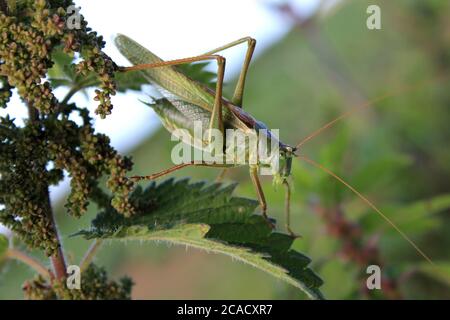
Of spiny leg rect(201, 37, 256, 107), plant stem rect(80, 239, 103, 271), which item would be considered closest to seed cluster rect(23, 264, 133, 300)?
plant stem rect(80, 239, 103, 271)

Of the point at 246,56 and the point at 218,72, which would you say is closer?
the point at 218,72

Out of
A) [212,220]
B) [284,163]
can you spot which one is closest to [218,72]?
[284,163]

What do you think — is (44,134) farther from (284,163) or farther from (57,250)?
(284,163)

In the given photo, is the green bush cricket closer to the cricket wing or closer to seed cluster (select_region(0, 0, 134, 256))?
the cricket wing

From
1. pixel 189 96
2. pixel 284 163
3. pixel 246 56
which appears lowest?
pixel 284 163

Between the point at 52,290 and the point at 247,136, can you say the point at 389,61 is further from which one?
the point at 52,290

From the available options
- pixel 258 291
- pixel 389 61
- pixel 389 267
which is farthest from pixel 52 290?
pixel 389 61
